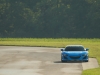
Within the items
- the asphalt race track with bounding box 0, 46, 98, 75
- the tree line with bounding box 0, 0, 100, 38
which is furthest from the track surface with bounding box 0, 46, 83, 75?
the tree line with bounding box 0, 0, 100, 38

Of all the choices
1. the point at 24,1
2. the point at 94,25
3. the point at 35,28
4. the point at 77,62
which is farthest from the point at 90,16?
the point at 77,62

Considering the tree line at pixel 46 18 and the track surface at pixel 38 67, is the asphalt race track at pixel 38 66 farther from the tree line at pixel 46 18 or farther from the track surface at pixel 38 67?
the tree line at pixel 46 18

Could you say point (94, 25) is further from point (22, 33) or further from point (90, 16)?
point (22, 33)

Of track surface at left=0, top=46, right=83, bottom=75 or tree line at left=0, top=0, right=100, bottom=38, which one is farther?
tree line at left=0, top=0, right=100, bottom=38

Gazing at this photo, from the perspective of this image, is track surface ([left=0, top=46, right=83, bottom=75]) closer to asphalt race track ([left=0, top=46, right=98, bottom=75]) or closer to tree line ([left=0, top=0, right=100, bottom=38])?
asphalt race track ([left=0, top=46, right=98, bottom=75])

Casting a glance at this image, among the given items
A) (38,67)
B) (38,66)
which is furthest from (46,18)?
(38,67)

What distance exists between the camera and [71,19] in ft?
415

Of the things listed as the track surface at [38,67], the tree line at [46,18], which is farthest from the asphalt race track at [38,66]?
the tree line at [46,18]

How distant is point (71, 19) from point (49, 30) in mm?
8818

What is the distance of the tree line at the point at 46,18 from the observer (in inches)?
4878

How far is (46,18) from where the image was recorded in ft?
426

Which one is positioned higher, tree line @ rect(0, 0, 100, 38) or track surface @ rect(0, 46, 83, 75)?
tree line @ rect(0, 0, 100, 38)

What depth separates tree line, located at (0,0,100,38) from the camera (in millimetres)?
123906

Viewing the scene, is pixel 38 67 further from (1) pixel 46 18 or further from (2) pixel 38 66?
(1) pixel 46 18
